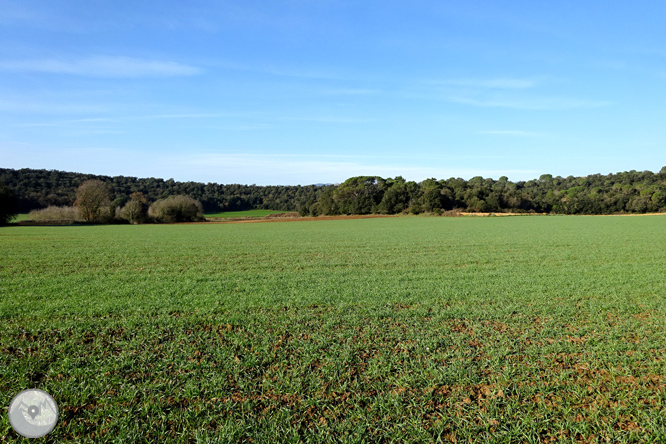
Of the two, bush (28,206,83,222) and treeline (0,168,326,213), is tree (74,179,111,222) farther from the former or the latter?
treeline (0,168,326,213)

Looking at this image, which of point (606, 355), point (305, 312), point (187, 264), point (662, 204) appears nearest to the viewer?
point (606, 355)

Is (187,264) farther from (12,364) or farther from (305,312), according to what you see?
(12,364)

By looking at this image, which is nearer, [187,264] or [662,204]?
[187,264]

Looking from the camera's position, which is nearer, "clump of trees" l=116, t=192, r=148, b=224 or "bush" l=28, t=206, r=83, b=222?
"bush" l=28, t=206, r=83, b=222

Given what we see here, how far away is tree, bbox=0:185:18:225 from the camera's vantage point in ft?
182

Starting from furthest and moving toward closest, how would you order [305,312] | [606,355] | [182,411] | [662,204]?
[662,204], [305,312], [606,355], [182,411]

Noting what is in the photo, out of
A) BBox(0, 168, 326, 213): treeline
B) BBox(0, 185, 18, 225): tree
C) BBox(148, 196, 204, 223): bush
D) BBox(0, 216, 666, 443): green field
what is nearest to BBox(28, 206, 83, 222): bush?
BBox(0, 185, 18, 225): tree

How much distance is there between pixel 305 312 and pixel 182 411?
14.4 ft

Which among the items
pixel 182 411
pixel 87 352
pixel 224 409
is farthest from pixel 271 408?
pixel 87 352

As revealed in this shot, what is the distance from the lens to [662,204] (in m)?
74.8

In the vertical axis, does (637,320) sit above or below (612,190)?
below

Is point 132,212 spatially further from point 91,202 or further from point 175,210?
point 175,210

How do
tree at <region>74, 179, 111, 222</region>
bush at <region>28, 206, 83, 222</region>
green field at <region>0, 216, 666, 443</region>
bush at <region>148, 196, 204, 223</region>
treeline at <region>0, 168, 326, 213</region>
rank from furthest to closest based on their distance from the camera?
treeline at <region>0, 168, 326, 213</region>
bush at <region>148, 196, 204, 223</region>
tree at <region>74, 179, 111, 222</region>
bush at <region>28, 206, 83, 222</region>
green field at <region>0, 216, 666, 443</region>

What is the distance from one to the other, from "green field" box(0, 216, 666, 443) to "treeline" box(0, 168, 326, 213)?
6980 centimetres
